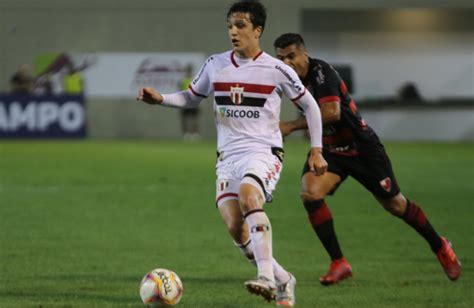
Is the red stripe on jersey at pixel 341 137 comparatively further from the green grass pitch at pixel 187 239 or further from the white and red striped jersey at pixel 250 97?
the white and red striped jersey at pixel 250 97

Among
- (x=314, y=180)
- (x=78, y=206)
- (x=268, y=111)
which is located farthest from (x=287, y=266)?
(x=78, y=206)

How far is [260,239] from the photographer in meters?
6.65

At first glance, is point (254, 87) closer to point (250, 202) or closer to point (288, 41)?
point (250, 202)

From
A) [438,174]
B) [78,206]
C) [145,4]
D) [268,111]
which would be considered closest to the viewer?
[268,111]

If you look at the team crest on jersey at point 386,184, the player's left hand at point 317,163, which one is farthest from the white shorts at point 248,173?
the team crest on jersey at point 386,184

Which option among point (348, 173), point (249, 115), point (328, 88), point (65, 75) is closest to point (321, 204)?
point (348, 173)

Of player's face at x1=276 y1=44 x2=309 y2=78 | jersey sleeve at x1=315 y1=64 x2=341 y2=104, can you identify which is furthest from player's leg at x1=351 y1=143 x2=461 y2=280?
player's face at x1=276 y1=44 x2=309 y2=78

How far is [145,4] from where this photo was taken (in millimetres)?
35625

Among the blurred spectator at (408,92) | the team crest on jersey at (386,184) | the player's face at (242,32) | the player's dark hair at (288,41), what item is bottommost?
the blurred spectator at (408,92)

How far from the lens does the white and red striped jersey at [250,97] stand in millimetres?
6980

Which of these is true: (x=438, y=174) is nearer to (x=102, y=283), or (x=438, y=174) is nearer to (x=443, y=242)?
(x=443, y=242)

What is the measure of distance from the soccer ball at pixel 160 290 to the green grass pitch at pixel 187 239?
13.5 inches

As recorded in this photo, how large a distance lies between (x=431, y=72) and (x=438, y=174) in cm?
1778

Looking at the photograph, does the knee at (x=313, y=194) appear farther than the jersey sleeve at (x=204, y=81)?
Yes
